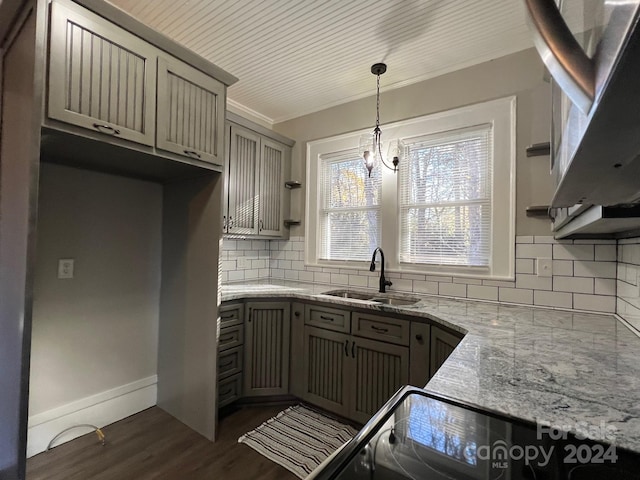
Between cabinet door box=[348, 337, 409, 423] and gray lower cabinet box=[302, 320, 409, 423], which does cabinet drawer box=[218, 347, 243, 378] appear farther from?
cabinet door box=[348, 337, 409, 423]

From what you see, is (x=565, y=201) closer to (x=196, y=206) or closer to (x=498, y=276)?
(x=498, y=276)

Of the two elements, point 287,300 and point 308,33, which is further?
point 287,300

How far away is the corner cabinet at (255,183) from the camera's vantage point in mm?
2742

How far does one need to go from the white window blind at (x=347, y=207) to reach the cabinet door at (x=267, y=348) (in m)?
0.86

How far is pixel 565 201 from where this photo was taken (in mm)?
674

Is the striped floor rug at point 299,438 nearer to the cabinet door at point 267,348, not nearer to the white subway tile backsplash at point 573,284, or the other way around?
the cabinet door at point 267,348

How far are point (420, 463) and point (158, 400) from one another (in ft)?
8.06

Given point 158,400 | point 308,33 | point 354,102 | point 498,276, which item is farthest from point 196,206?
point 498,276

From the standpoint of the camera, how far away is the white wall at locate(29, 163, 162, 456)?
1951mm

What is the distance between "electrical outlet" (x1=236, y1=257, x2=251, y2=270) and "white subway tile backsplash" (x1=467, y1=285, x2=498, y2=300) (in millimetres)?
2055

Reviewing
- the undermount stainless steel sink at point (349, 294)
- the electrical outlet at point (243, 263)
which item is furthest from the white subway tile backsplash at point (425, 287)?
the electrical outlet at point (243, 263)

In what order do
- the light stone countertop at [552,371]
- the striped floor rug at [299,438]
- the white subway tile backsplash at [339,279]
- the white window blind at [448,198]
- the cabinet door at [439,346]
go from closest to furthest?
the light stone countertop at [552,371] → the cabinet door at [439,346] → the striped floor rug at [299,438] → the white window blind at [448,198] → the white subway tile backsplash at [339,279]

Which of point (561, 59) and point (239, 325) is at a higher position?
point (561, 59)

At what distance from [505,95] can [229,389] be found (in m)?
2.94
